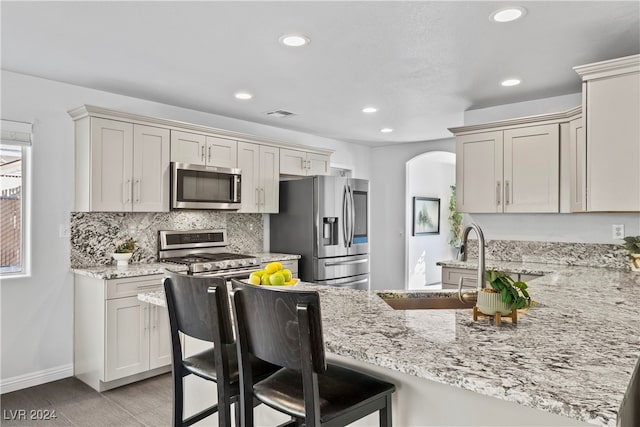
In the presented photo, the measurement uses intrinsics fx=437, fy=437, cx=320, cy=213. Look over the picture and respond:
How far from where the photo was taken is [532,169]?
12.5 feet

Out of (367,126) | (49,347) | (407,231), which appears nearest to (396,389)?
(49,347)

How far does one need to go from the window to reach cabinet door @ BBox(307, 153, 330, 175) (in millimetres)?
2896

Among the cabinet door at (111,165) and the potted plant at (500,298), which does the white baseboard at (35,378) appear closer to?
the cabinet door at (111,165)

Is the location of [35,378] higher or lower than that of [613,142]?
lower

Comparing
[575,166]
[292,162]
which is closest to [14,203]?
[292,162]

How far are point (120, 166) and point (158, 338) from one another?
1.45 meters

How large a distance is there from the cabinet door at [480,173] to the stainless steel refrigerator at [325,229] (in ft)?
4.36

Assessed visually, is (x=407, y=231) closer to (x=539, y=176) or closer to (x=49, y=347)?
(x=539, y=176)

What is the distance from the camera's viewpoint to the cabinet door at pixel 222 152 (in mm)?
4312

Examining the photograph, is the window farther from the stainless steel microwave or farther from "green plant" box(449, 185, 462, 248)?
"green plant" box(449, 185, 462, 248)

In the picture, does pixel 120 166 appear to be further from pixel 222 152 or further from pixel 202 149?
pixel 222 152

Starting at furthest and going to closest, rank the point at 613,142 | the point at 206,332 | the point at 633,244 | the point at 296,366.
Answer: the point at 633,244 < the point at 613,142 < the point at 206,332 < the point at 296,366

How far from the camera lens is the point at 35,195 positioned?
3449mm

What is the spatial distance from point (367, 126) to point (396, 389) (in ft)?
13.5
